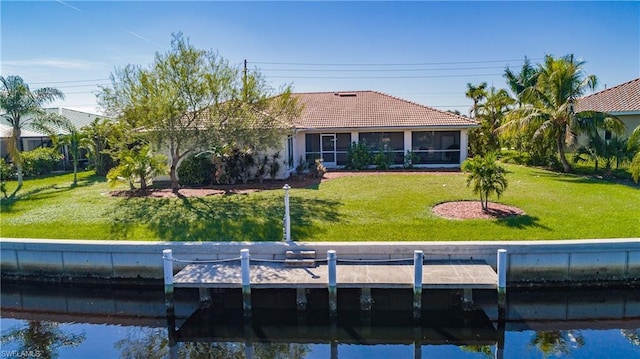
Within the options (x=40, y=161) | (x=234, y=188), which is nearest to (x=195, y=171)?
(x=234, y=188)

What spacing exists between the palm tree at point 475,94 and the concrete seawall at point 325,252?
26723 millimetres

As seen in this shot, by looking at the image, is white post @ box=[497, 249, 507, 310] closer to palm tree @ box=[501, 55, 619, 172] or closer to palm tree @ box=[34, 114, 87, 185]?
palm tree @ box=[501, 55, 619, 172]

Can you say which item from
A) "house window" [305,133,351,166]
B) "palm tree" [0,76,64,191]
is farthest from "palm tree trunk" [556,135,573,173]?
"palm tree" [0,76,64,191]

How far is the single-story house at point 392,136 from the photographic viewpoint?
25.3 m

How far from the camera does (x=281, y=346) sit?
8609mm

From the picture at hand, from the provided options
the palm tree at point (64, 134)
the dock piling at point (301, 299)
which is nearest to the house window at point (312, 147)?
the palm tree at point (64, 134)

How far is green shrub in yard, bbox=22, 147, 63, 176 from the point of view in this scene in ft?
83.3

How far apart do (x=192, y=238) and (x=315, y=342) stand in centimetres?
505

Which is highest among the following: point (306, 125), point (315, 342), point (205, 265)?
point (306, 125)

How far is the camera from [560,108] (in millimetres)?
22625

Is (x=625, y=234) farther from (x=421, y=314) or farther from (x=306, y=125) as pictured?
(x=306, y=125)

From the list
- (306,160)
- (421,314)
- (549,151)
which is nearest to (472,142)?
(549,151)

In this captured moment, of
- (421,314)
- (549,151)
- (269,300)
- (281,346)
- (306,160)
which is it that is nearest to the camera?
(281,346)

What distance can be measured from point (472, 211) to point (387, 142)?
12.8 m
